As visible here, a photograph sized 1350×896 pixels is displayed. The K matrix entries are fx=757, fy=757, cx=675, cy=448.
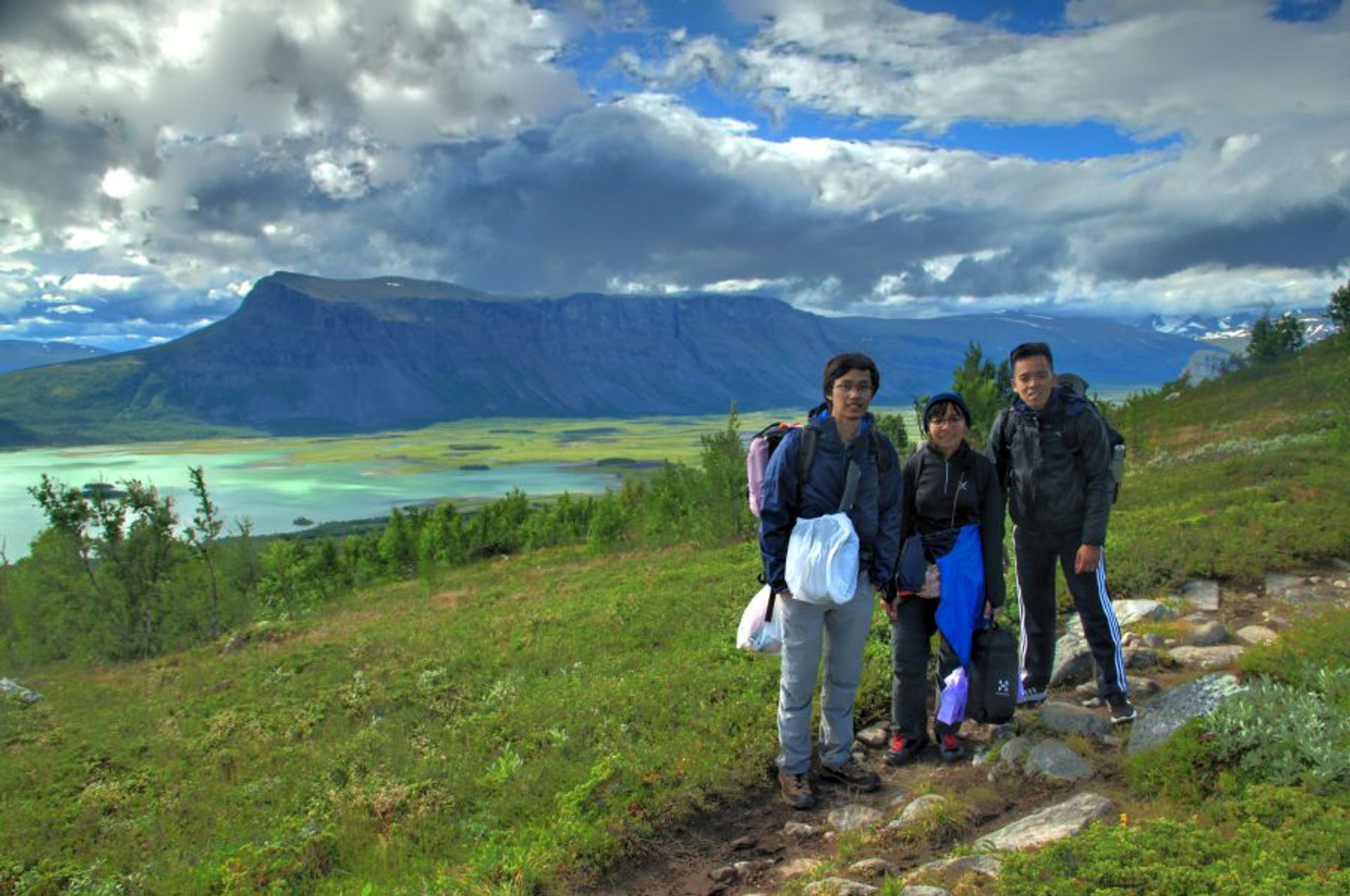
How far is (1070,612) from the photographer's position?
10.2m

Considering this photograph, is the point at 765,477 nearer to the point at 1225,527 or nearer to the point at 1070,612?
the point at 1070,612

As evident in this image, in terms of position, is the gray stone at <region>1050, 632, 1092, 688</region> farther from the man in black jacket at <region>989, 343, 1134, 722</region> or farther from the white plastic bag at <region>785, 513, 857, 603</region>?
the white plastic bag at <region>785, 513, 857, 603</region>

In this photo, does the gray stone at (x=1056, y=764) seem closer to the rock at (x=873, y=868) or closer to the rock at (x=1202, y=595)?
the rock at (x=873, y=868)

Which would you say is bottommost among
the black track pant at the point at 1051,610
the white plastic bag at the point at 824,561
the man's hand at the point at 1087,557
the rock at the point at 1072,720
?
the rock at the point at 1072,720

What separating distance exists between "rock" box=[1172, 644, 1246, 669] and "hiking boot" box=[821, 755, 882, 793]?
12.7 ft

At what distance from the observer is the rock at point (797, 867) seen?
17.6 ft

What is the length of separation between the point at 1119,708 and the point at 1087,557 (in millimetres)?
1415

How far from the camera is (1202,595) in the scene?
10.6m

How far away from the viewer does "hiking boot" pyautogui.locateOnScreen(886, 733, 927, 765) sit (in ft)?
22.3

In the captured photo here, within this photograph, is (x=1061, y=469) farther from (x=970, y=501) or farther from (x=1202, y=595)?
(x=1202, y=595)

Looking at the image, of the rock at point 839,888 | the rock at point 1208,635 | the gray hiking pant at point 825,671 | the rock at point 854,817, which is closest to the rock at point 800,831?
the rock at point 854,817

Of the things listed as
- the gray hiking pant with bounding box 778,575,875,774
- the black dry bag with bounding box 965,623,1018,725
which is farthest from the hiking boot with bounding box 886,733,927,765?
the black dry bag with bounding box 965,623,1018,725

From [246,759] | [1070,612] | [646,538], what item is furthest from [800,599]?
[646,538]

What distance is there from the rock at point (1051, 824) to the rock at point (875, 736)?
200 cm
